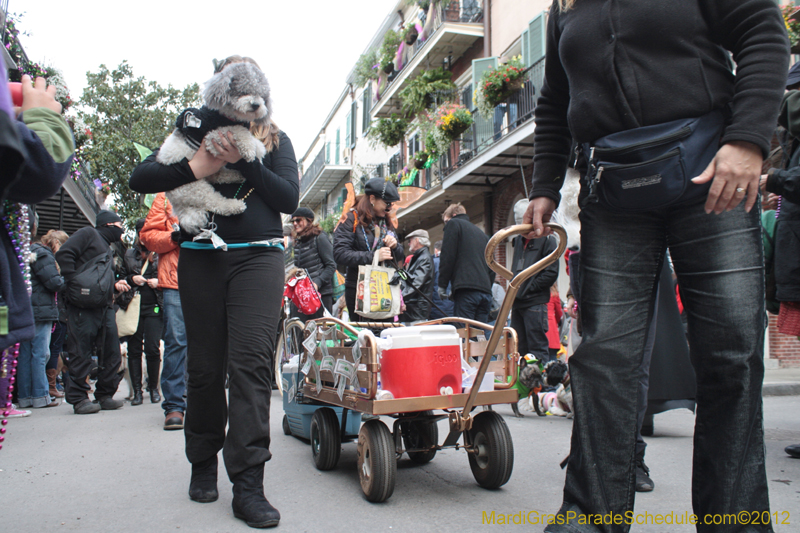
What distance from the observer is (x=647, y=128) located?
75.6 inches

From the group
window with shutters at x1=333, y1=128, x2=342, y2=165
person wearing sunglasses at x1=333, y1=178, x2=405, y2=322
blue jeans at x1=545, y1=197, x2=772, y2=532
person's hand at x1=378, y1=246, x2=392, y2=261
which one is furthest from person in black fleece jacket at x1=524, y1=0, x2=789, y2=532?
window with shutters at x1=333, y1=128, x2=342, y2=165

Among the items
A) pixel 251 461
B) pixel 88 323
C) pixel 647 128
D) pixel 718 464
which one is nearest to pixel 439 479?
pixel 251 461

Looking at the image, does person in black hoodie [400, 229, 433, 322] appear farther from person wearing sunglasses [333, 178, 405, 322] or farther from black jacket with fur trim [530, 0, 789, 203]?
black jacket with fur trim [530, 0, 789, 203]

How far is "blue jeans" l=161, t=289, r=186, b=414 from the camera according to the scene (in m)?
5.24

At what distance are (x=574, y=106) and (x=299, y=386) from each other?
8.79ft

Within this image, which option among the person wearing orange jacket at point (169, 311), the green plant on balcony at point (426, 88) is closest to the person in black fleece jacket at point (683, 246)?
the person wearing orange jacket at point (169, 311)

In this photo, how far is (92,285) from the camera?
636 centimetres

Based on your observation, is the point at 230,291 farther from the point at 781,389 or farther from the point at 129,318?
Answer: the point at 781,389

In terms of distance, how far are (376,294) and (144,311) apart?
3.50 metres

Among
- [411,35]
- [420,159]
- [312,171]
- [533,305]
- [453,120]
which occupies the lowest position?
[533,305]

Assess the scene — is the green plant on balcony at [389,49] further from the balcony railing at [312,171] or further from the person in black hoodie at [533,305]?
the person in black hoodie at [533,305]

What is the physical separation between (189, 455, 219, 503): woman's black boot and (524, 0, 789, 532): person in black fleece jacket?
1.66 meters

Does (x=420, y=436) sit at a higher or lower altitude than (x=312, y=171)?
lower

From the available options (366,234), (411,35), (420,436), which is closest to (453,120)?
(411,35)
